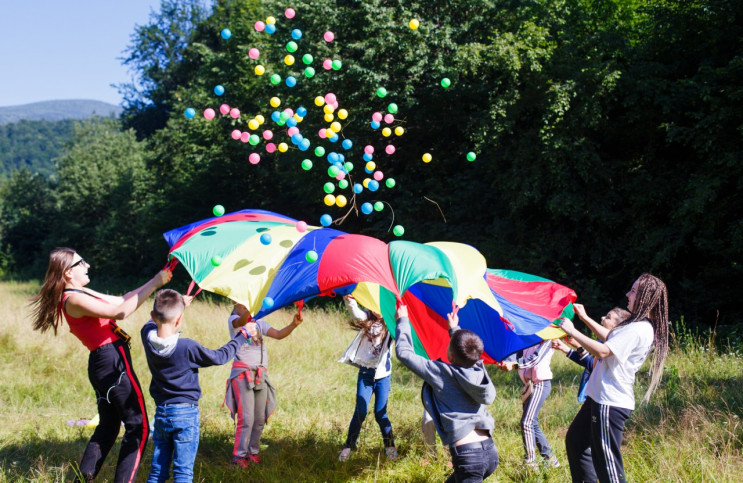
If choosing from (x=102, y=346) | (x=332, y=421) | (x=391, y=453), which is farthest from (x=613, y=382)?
(x=102, y=346)

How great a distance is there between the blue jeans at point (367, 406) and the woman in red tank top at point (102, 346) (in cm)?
178

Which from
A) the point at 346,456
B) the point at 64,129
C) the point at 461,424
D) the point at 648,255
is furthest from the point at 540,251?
the point at 64,129

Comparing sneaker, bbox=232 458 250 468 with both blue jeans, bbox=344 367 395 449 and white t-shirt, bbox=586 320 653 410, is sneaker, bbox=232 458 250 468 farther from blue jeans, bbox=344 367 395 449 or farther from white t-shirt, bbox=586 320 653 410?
white t-shirt, bbox=586 320 653 410

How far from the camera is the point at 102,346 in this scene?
4.22m

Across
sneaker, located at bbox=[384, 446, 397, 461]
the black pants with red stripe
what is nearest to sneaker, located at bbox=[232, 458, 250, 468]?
the black pants with red stripe

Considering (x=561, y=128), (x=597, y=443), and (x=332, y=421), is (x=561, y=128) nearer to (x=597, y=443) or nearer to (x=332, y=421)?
(x=332, y=421)

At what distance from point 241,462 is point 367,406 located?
1.15 m

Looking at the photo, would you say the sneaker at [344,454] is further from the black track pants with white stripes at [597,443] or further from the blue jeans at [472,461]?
the black track pants with white stripes at [597,443]

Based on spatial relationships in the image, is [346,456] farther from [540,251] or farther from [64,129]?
[64,129]

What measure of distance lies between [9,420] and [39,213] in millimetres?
34895

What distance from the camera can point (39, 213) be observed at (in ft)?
122

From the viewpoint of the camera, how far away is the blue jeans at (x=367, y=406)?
17.4ft

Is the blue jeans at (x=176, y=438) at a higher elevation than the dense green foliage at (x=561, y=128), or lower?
lower

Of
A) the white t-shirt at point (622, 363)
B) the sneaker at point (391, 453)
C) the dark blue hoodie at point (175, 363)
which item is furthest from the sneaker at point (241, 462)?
the white t-shirt at point (622, 363)
